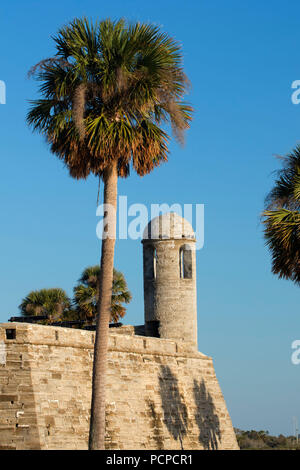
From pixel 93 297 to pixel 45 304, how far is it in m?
2.34

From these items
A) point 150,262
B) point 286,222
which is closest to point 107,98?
point 286,222

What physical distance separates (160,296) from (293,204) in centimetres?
1553

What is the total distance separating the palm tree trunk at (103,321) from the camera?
1897 centimetres

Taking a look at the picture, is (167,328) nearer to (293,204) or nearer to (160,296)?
(160,296)

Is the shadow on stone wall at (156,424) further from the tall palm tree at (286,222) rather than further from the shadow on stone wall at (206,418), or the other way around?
the tall palm tree at (286,222)

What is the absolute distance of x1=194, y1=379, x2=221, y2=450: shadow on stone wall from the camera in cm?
3184

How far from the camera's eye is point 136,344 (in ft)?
96.6

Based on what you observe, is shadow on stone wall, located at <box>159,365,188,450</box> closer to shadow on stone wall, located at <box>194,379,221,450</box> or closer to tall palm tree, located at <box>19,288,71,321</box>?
shadow on stone wall, located at <box>194,379,221,450</box>

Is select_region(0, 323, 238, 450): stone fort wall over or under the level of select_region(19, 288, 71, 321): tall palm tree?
under

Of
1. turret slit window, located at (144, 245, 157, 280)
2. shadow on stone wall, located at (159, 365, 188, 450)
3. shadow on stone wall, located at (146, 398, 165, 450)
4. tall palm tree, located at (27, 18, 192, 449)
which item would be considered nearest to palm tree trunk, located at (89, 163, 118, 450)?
tall palm tree, located at (27, 18, 192, 449)

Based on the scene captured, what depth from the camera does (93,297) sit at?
38344 millimetres

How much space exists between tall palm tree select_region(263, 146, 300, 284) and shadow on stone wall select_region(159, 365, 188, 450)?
10.9 m

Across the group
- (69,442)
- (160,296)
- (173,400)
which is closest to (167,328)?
(160,296)

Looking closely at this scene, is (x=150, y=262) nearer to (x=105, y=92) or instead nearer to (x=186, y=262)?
(x=186, y=262)
